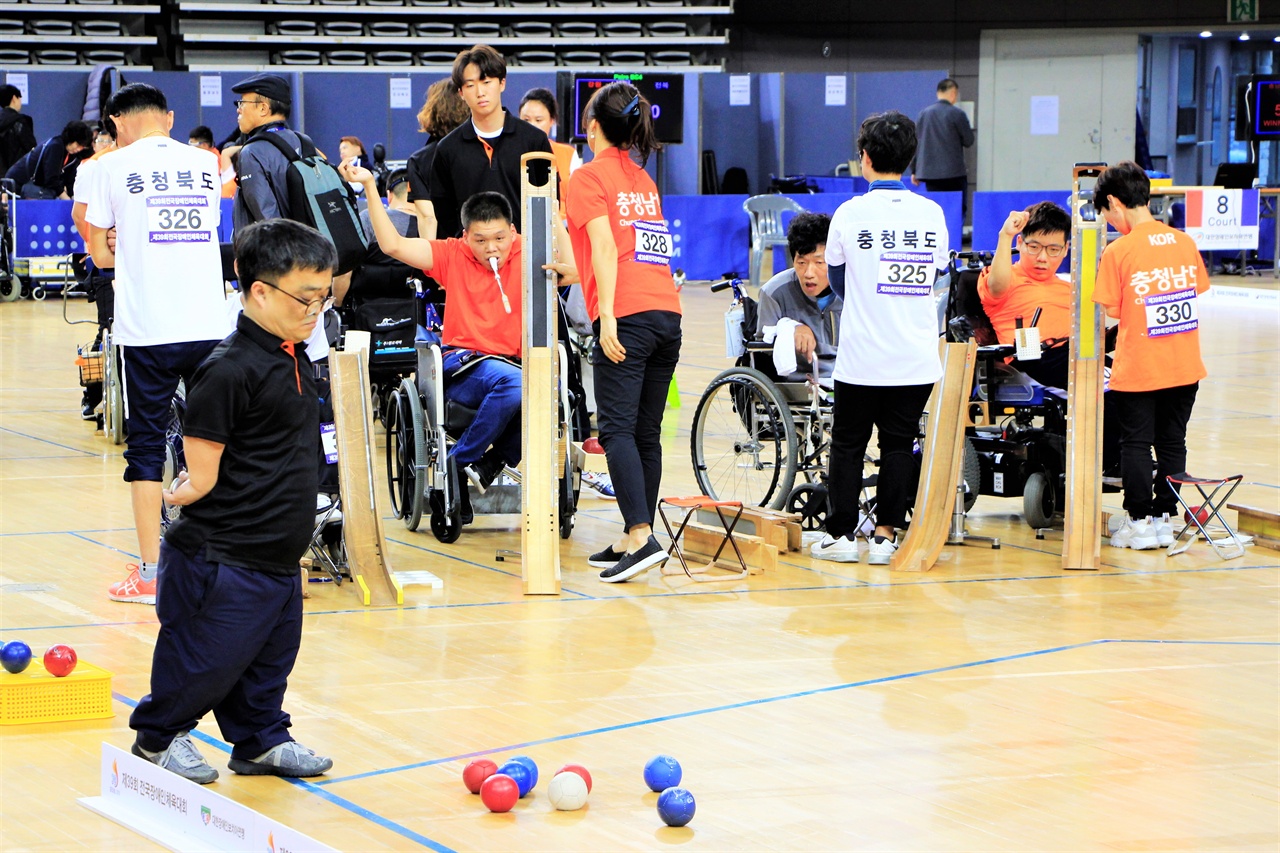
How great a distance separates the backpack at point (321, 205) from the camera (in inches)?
207

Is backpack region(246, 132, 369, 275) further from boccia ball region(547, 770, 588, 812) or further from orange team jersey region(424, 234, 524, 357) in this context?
boccia ball region(547, 770, 588, 812)

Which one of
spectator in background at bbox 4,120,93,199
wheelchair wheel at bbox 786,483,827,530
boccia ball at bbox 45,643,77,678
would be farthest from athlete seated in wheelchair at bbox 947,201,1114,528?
spectator in background at bbox 4,120,93,199

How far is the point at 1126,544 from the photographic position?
5.91 metres

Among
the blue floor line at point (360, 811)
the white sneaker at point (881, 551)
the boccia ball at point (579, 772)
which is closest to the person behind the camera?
the blue floor line at point (360, 811)

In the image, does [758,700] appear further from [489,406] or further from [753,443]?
[753,443]

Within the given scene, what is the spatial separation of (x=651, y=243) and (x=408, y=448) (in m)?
1.30

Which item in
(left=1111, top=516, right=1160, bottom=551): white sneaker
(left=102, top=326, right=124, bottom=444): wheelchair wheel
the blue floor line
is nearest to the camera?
the blue floor line

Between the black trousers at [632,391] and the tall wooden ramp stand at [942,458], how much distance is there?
3.04ft

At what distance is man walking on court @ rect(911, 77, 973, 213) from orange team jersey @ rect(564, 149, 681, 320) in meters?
10.8

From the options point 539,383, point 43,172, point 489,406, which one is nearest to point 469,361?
point 489,406

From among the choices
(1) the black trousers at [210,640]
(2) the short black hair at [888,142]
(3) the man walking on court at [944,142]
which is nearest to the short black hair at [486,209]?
(2) the short black hair at [888,142]

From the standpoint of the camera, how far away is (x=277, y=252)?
3.14m

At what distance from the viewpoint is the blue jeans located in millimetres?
5625

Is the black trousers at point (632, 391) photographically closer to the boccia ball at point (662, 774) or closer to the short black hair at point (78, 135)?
the boccia ball at point (662, 774)
